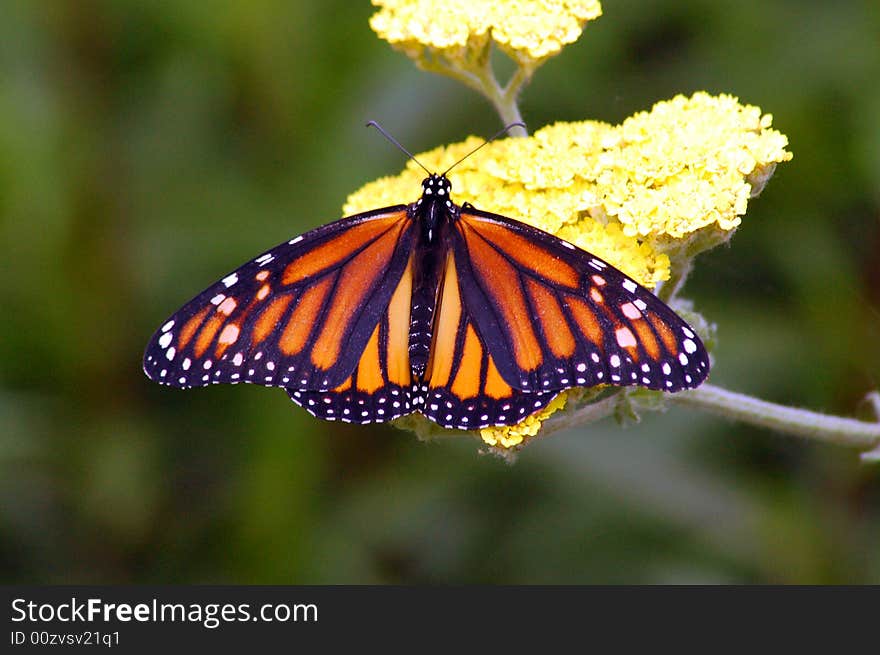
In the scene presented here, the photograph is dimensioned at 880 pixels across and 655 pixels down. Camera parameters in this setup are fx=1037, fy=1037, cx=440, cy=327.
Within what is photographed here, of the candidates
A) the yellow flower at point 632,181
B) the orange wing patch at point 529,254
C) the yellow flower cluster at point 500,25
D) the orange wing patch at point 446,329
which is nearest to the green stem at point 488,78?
the yellow flower cluster at point 500,25

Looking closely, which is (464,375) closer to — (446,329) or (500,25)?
(446,329)

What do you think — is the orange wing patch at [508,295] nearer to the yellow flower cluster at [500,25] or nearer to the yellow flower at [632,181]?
the yellow flower at [632,181]

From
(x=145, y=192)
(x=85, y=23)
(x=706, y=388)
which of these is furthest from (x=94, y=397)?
(x=706, y=388)

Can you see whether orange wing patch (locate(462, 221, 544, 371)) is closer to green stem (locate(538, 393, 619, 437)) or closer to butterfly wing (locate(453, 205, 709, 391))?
butterfly wing (locate(453, 205, 709, 391))

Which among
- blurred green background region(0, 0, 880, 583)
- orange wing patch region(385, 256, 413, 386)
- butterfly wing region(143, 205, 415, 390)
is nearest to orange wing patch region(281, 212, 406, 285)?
butterfly wing region(143, 205, 415, 390)

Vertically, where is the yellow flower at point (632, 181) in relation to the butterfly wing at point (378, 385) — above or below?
above

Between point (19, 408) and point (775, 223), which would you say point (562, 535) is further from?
point (19, 408)

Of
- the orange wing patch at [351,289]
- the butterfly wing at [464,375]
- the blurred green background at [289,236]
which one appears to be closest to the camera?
the butterfly wing at [464,375]
